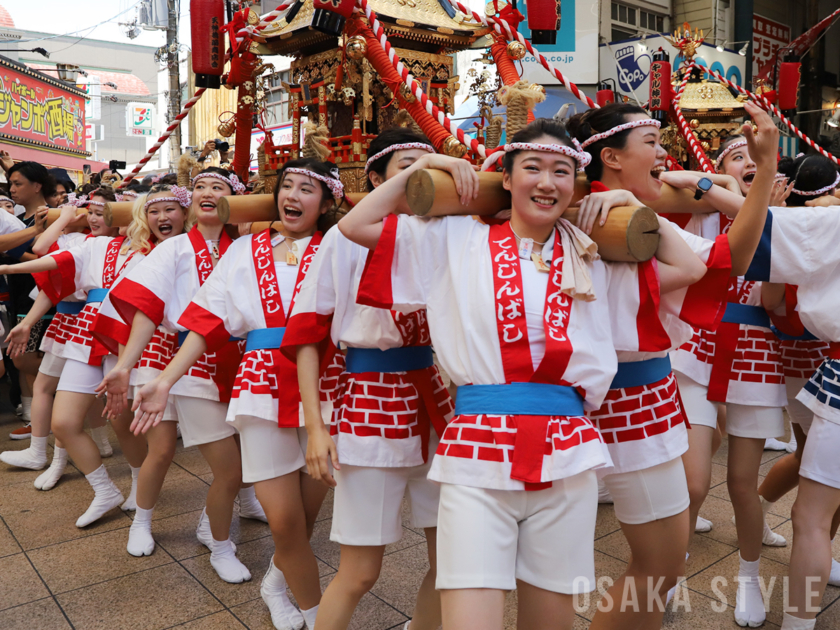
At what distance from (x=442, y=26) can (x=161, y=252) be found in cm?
407

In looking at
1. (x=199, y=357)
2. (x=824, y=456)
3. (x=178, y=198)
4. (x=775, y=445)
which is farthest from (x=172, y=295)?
(x=775, y=445)

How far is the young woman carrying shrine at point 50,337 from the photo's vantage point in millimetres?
4219

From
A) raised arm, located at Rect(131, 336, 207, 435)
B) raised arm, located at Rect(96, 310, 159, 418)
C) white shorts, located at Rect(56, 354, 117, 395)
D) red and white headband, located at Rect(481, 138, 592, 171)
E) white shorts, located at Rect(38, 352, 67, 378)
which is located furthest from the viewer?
white shorts, located at Rect(38, 352, 67, 378)

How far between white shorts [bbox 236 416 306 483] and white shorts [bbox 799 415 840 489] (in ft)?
5.75

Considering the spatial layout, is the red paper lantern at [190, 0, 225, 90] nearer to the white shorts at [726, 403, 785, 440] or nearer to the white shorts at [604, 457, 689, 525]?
the white shorts at [726, 403, 785, 440]

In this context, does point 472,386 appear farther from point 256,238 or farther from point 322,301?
point 256,238

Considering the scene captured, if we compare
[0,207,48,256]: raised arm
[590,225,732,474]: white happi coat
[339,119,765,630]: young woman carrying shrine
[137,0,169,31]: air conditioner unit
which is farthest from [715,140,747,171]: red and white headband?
[137,0,169,31]: air conditioner unit

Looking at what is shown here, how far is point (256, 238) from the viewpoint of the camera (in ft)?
8.67

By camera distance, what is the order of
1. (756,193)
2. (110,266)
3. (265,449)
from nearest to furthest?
(756,193)
(265,449)
(110,266)

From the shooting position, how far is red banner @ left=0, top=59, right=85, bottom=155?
12.6 metres

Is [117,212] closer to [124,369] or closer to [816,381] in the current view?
[124,369]

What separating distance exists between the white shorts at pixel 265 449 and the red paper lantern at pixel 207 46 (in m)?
3.08

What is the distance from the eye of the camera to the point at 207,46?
4910 mm

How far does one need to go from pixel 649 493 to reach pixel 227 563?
1.98 m
